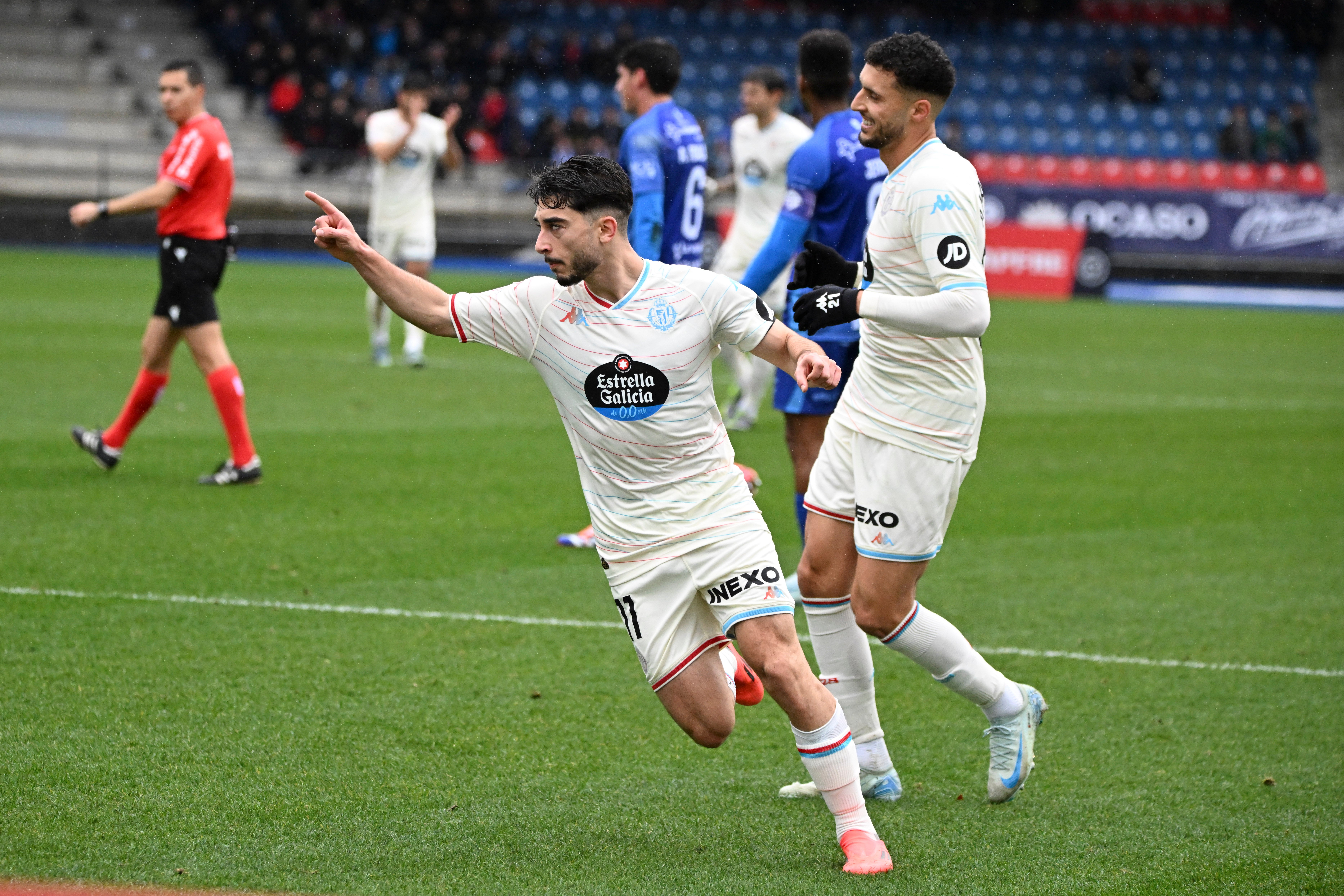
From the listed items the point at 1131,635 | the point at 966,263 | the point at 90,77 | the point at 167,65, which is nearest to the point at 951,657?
the point at 966,263

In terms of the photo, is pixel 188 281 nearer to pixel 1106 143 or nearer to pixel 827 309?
pixel 827 309

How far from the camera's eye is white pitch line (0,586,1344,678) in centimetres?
610

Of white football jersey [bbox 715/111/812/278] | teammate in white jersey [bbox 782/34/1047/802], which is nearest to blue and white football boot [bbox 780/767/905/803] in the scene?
teammate in white jersey [bbox 782/34/1047/802]

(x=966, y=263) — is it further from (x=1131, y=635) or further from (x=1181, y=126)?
(x=1181, y=126)

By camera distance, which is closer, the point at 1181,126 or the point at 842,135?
the point at 842,135

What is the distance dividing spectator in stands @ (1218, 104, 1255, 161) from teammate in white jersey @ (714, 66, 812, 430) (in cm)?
2481

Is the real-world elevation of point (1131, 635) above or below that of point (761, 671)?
below

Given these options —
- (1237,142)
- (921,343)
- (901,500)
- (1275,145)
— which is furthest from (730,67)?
(901,500)

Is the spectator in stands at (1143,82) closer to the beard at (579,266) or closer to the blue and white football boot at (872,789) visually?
the blue and white football boot at (872,789)

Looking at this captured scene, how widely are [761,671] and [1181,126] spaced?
118 feet

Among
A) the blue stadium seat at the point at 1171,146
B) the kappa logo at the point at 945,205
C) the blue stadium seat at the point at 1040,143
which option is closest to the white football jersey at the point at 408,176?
the kappa logo at the point at 945,205

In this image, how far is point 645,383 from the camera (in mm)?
4059

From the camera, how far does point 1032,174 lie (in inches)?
1280

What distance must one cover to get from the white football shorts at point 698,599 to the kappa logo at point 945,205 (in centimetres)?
107
